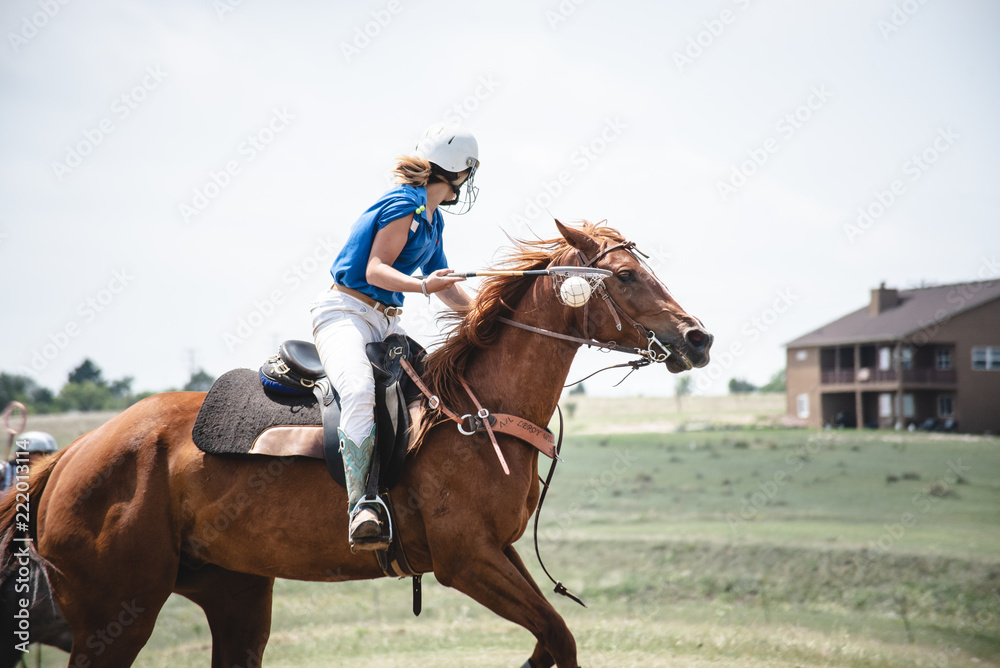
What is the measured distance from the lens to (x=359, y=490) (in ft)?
13.4

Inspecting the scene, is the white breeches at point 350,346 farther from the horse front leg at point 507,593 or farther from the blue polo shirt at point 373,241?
the horse front leg at point 507,593

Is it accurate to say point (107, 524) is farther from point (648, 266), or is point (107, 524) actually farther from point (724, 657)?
point (724, 657)

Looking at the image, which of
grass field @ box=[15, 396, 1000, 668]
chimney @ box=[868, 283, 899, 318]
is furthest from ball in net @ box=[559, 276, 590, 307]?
chimney @ box=[868, 283, 899, 318]

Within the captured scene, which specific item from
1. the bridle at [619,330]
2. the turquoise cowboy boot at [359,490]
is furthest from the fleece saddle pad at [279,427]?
the bridle at [619,330]

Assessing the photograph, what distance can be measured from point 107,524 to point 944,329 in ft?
151

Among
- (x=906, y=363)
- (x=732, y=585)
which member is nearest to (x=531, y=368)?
(x=732, y=585)

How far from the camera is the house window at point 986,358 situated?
40656 mm

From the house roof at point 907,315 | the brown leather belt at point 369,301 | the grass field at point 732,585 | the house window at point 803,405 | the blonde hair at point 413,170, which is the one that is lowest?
the grass field at point 732,585

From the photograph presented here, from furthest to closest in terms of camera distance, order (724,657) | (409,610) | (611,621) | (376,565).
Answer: (409,610)
(611,621)
(724,657)
(376,565)

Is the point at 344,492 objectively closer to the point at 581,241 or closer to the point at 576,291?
the point at 576,291

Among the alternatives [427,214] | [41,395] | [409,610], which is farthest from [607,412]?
[427,214]

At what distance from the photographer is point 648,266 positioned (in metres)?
4.42

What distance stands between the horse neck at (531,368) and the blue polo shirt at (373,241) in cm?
78

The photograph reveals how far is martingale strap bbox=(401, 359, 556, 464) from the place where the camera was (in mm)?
4254
